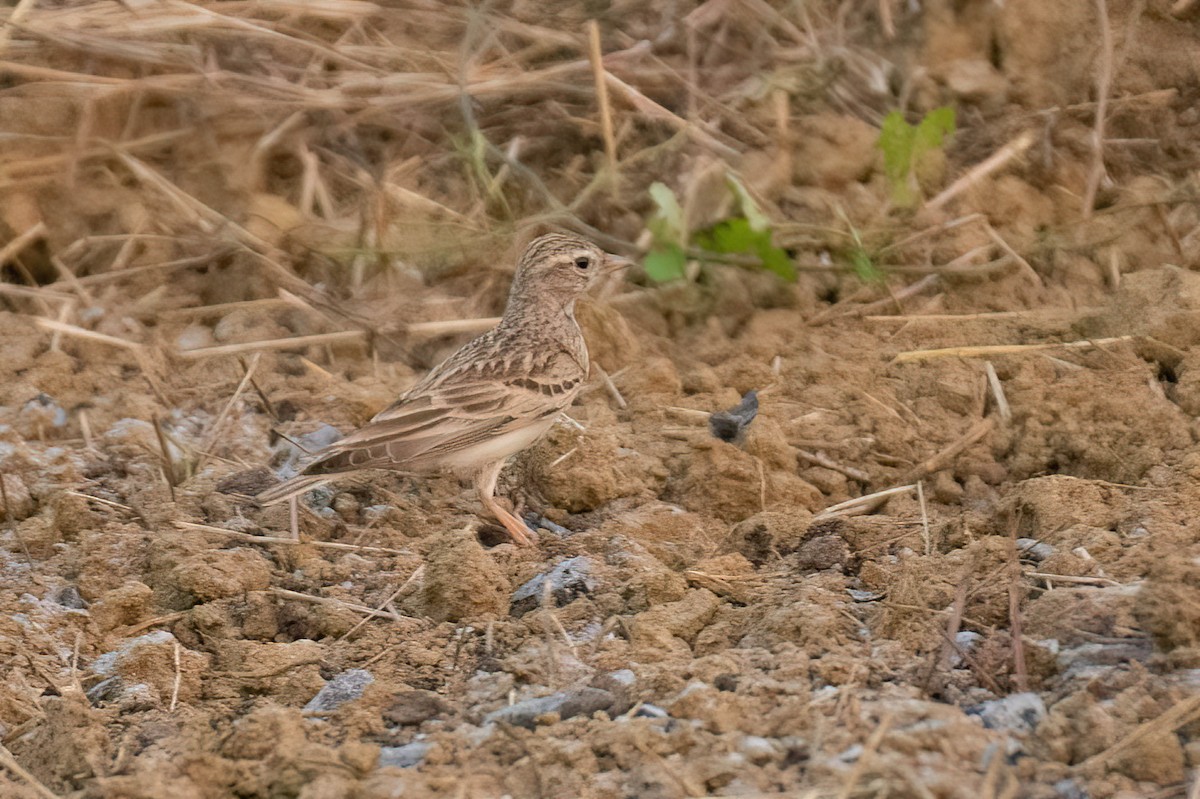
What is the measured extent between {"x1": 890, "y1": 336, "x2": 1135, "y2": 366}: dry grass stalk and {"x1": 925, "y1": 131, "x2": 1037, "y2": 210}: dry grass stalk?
Result: 114 centimetres

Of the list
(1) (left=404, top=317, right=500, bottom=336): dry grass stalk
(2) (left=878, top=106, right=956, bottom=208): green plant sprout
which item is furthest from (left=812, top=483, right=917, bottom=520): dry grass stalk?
(2) (left=878, top=106, right=956, bottom=208): green plant sprout

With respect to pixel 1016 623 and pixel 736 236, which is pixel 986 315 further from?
pixel 1016 623

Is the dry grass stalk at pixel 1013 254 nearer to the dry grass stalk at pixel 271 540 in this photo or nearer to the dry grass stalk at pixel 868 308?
the dry grass stalk at pixel 868 308

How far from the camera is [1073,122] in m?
7.02

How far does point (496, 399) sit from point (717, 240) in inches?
64.2

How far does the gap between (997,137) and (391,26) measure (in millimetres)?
3376

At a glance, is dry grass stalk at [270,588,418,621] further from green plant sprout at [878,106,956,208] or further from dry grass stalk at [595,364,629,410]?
green plant sprout at [878,106,956,208]

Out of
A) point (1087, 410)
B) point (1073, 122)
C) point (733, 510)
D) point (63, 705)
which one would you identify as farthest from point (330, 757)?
point (1073, 122)

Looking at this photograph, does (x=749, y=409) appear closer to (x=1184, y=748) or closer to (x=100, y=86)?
(x=1184, y=748)

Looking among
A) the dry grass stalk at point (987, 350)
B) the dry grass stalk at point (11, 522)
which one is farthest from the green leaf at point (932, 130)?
the dry grass stalk at point (11, 522)

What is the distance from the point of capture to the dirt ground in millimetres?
3615

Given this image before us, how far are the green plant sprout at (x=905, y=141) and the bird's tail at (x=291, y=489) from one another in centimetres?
322

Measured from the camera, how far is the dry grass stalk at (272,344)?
6184 millimetres

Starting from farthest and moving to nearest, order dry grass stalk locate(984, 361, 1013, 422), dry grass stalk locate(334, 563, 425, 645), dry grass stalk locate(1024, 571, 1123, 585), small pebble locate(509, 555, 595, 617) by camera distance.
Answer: dry grass stalk locate(984, 361, 1013, 422) < small pebble locate(509, 555, 595, 617) < dry grass stalk locate(334, 563, 425, 645) < dry grass stalk locate(1024, 571, 1123, 585)
